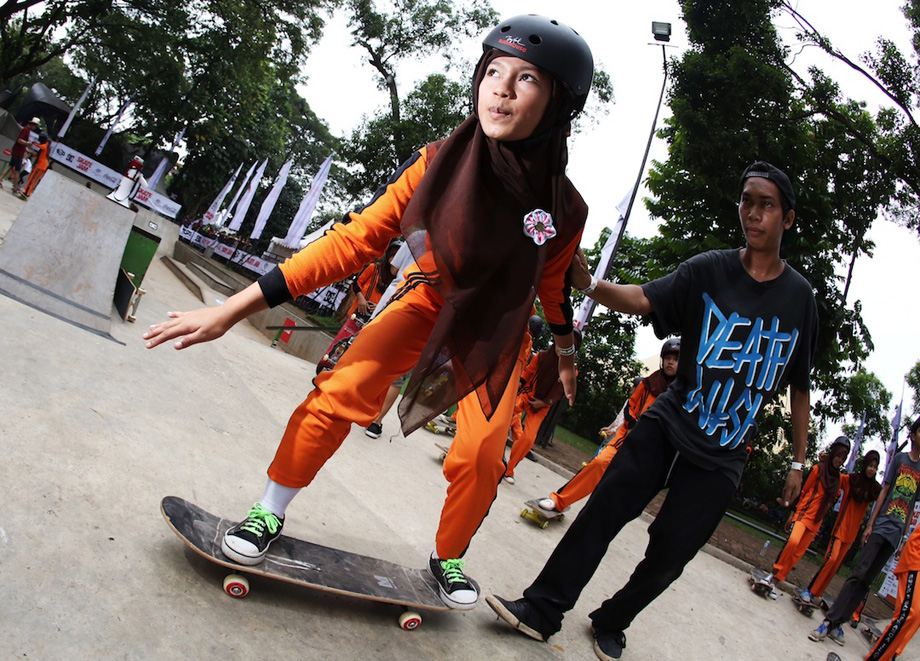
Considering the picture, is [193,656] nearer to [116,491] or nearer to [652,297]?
[116,491]

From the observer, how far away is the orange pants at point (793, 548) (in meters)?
7.12

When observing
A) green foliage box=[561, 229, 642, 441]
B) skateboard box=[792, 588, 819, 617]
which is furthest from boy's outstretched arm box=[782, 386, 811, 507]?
green foliage box=[561, 229, 642, 441]

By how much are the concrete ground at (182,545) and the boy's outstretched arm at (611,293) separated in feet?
5.23

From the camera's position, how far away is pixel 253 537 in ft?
7.04

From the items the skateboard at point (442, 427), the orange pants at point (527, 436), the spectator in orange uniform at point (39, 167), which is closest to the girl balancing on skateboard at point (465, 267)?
the orange pants at point (527, 436)

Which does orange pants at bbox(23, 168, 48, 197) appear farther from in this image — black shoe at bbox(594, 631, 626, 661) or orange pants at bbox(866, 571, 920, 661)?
orange pants at bbox(866, 571, 920, 661)

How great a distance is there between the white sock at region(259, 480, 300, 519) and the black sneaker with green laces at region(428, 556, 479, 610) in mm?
752

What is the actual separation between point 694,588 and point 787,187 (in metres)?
4.01

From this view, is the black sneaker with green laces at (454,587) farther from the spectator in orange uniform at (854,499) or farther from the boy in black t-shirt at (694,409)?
the spectator in orange uniform at (854,499)

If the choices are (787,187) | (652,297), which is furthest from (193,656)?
(787,187)

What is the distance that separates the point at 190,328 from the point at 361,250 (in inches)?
25.6

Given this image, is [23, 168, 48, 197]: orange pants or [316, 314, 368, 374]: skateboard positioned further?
[23, 168, 48, 197]: orange pants

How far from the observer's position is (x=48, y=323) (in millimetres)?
4184

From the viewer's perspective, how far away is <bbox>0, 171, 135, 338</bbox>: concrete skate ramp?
4.68m
